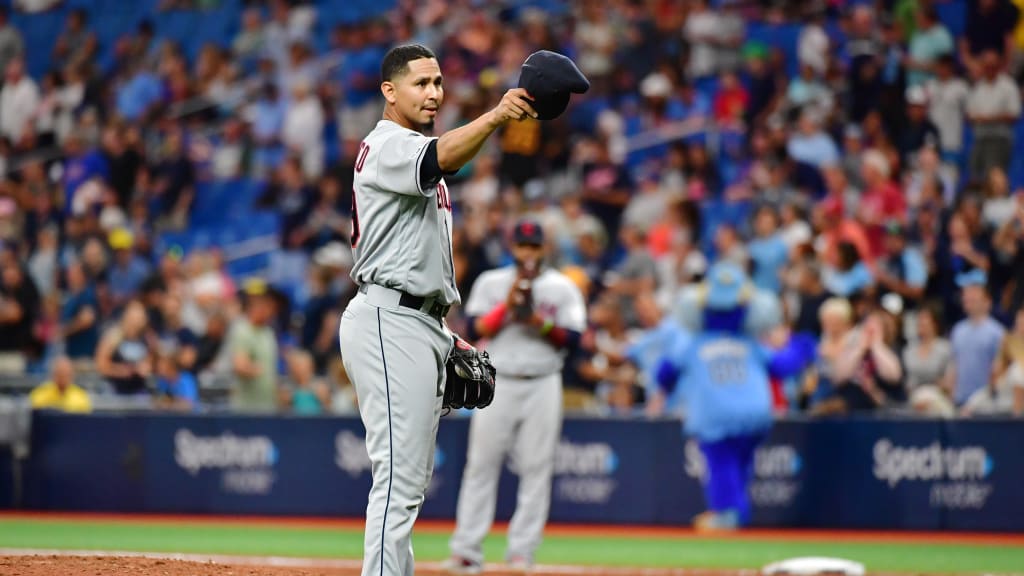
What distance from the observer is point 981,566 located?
34.5 ft

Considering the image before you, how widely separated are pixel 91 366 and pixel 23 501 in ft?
6.94

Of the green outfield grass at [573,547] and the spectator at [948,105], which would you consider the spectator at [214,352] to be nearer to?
the green outfield grass at [573,547]

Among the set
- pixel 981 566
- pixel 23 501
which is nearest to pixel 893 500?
pixel 981 566

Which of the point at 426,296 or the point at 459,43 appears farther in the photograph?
the point at 459,43

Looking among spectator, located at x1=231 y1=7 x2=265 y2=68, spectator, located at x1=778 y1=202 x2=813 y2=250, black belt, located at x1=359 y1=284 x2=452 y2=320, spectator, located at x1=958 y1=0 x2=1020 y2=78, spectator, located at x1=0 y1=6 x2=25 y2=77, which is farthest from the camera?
spectator, located at x1=0 y1=6 x2=25 y2=77

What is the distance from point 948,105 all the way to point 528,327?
25.9 ft

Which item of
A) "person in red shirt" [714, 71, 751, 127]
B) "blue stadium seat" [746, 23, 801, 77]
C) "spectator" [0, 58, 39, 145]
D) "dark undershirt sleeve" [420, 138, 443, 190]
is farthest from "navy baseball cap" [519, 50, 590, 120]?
"spectator" [0, 58, 39, 145]

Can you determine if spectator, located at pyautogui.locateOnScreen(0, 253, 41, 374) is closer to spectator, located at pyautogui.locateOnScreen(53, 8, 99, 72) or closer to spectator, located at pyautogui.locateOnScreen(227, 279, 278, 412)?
spectator, located at pyautogui.locateOnScreen(227, 279, 278, 412)

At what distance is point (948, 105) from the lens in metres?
16.3

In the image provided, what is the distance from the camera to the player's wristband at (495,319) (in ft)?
33.2

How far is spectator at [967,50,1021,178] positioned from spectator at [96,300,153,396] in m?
8.78

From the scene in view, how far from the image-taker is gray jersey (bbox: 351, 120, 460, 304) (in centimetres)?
602

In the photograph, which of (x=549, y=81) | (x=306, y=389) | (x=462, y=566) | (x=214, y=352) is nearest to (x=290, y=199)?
(x=214, y=352)

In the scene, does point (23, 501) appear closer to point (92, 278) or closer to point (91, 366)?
point (91, 366)
